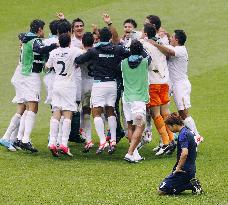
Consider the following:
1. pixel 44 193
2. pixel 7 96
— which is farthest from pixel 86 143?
pixel 7 96

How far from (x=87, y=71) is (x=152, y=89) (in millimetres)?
1336

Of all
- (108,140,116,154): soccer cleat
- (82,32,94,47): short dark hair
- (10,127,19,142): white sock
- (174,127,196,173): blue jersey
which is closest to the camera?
(174,127,196,173): blue jersey

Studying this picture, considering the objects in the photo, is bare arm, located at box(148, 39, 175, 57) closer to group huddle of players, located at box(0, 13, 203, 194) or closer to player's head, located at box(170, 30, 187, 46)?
group huddle of players, located at box(0, 13, 203, 194)

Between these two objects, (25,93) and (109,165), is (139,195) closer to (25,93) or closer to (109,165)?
(109,165)

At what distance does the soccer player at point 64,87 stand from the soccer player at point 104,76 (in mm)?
220

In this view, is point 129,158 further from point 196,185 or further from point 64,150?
point 196,185

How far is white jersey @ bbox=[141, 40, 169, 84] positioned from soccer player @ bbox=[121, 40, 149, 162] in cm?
Result: 59

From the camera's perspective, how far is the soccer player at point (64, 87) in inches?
588

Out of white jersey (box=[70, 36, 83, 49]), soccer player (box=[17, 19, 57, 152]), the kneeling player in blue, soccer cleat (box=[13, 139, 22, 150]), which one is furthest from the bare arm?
the kneeling player in blue

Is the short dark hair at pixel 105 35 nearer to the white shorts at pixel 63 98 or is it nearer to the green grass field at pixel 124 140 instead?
the white shorts at pixel 63 98

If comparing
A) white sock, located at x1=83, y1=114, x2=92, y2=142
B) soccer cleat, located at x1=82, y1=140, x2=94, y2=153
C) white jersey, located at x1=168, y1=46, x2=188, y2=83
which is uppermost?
white jersey, located at x1=168, y1=46, x2=188, y2=83

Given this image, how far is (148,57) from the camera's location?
1501cm

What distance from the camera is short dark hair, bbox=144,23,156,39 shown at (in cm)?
1504

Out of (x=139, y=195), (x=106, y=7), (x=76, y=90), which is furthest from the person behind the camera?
(x=106, y=7)
